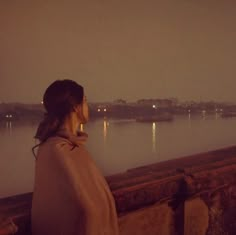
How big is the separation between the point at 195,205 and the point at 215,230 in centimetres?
28

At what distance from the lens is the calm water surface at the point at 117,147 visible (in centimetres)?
2923

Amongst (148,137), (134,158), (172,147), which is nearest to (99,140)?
(148,137)

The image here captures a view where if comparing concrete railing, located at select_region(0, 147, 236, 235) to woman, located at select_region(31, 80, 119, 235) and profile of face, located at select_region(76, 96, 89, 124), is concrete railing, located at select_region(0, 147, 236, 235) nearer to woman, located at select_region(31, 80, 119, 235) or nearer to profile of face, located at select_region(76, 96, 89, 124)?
woman, located at select_region(31, 80, 119, 235)

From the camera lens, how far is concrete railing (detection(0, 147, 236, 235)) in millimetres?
1539

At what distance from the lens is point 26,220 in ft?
4.21

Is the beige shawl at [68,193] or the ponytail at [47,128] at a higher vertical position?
the ponytail at [47,128]

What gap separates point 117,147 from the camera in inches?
1932

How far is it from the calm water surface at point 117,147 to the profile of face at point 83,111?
2447cm

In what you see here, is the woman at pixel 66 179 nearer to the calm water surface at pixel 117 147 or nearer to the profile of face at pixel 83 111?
the profile of face at pixel 83 111

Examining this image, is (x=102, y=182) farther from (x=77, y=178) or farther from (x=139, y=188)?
(x=139, y=188)

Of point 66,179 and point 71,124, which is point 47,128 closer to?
point 71,124

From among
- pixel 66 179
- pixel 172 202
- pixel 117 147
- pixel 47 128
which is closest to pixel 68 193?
pixel 66 179

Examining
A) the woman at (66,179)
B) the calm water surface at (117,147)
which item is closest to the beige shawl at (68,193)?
the woman at (66,179)

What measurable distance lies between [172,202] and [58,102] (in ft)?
2.67
